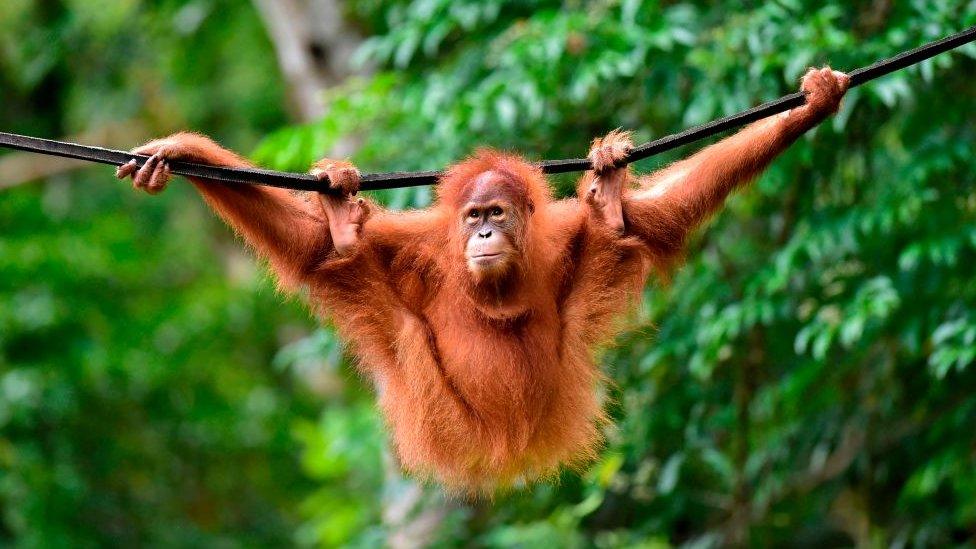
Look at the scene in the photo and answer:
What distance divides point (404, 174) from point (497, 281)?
0.61 m

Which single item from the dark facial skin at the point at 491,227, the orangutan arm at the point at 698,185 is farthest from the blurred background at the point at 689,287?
the dark facial skin at the point at 491,227

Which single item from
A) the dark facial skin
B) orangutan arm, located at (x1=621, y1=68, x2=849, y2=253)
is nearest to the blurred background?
orangutan arm, located at (x1=621, y1=68, x2=849, y2=253)

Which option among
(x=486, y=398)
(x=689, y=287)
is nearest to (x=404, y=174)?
(x=486, y=398)

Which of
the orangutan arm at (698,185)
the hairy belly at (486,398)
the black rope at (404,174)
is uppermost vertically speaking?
the black rope at (404,174)

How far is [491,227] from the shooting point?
4402 mm

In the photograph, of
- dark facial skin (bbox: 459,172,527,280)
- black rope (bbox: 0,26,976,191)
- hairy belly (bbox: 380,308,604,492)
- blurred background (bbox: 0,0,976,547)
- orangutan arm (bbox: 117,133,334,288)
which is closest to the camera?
black rope (bbox: 0,26,976,191)

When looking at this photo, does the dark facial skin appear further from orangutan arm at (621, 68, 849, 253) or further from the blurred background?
the blurred background

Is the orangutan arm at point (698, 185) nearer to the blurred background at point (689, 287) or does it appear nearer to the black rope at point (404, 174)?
the black rope at point (404, 174)

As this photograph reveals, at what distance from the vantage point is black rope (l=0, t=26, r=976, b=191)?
3.65 meters

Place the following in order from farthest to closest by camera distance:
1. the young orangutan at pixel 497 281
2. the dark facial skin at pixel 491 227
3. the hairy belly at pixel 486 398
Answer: the hairy belly at pixel 486 398
the young orangutan at pixel 497 281
the dark facial skin at pixel 491 227

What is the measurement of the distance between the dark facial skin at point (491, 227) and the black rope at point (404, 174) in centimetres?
25

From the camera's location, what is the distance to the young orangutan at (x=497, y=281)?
14.7 ft

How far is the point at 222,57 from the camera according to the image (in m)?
12.3

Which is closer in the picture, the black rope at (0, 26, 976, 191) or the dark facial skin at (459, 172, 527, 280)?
the black rope at (0, 26, 976, 191)
